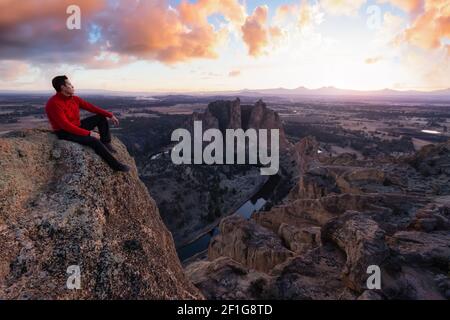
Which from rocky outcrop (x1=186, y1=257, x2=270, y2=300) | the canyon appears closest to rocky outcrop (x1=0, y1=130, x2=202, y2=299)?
the canyon

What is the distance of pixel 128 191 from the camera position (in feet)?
27.9

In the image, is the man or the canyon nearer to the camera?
the canyon

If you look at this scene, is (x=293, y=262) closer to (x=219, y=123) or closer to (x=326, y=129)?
(x=219, y=123)

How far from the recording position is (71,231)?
6773 mm

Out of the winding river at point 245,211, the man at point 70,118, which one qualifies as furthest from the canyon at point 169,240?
the winding river at point 245,211

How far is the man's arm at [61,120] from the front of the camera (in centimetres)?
A: 772

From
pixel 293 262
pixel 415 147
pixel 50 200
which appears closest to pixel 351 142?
pixel 415 147

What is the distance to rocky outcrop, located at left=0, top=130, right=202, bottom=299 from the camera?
6219 millimetres

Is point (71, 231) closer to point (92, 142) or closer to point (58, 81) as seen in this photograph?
point (92, 142)

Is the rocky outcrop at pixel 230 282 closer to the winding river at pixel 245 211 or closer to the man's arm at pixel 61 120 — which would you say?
the man's arm at pixel 61 120

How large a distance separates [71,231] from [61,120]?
271 cm

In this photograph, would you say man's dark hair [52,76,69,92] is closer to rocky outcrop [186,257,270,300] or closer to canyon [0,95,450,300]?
canyon [0,95,450,300]

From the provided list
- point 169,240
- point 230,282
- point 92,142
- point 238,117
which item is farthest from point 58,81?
point 238,117
